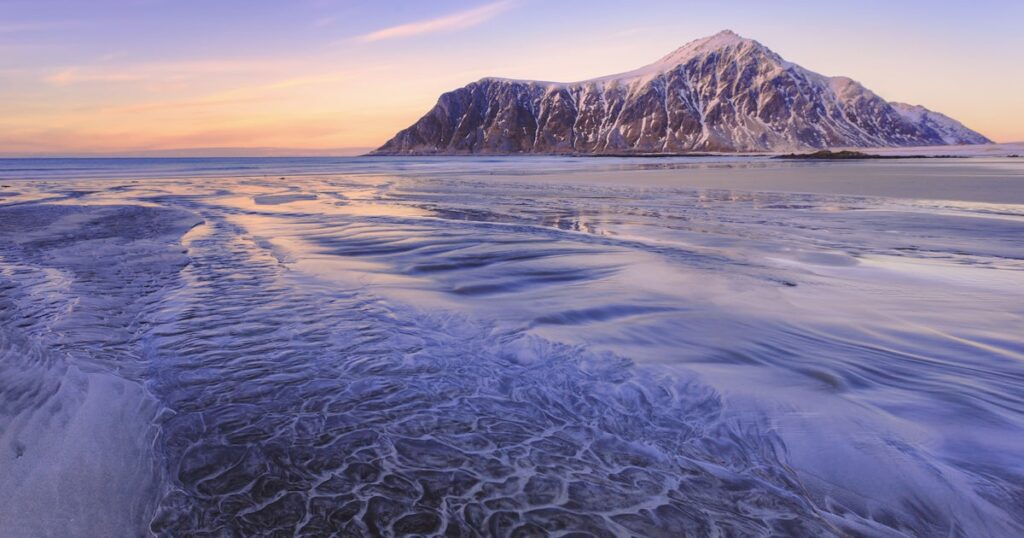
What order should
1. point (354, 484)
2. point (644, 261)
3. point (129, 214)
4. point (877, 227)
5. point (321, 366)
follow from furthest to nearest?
point (129, 214), point (877, 227), point (644, 261), point (321, 366), point (354, 484)

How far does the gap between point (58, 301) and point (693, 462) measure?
7402mm

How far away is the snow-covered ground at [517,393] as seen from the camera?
9.62 feet

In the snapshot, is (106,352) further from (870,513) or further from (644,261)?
(644,261)

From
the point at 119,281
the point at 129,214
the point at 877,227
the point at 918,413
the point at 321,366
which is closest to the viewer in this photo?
the point at 918,413

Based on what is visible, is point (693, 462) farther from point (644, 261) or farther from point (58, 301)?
point (58, 301)

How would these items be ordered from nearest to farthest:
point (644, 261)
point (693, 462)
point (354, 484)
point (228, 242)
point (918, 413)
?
point (354, 484), point (693, 462), point (918, 413), point (644, 261), point (228, 242)

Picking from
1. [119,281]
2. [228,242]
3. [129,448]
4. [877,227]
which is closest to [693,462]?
[129,448]

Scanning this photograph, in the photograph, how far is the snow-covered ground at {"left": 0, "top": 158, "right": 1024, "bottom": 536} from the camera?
293 cm

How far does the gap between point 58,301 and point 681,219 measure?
41.1 ft

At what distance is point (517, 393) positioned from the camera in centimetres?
438

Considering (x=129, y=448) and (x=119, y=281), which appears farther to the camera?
(x=119, y=281)

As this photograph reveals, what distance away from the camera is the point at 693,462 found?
341 centimetres

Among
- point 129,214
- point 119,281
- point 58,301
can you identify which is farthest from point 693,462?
point 129,214

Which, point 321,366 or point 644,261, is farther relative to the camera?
point 644,261
